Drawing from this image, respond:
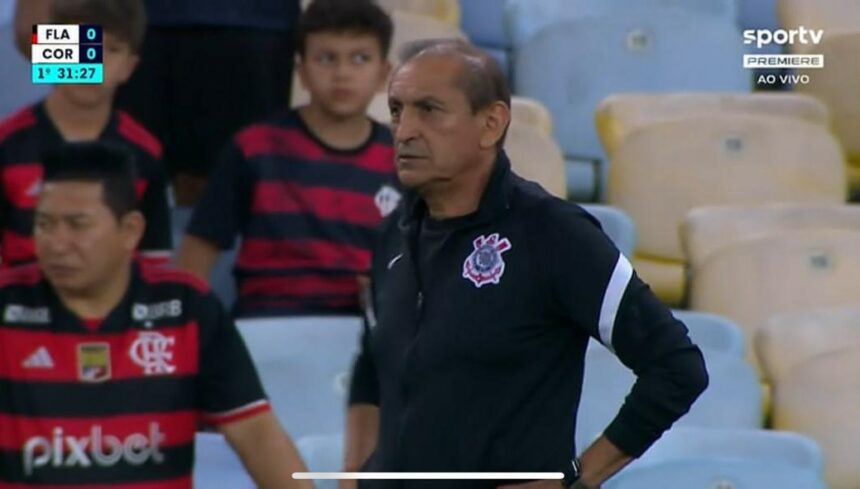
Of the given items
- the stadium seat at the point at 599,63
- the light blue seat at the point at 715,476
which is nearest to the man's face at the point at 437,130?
the light blue seat at the point at 715,476

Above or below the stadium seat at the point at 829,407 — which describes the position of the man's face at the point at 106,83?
above

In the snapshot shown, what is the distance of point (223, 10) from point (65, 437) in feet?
2.69

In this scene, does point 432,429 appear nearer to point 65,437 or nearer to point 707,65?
point 65,437

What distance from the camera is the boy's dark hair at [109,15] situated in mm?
2002

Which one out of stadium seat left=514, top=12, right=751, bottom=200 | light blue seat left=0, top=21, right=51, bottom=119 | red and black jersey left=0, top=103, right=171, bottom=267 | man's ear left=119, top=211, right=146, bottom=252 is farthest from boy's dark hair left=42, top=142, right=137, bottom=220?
stadium seat left=514, top=12, right=751, bottom=200

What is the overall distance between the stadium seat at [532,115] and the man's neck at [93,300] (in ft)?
3.36

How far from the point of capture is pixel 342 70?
2.31 metres

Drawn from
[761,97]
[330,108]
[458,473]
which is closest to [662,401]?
[458,473]

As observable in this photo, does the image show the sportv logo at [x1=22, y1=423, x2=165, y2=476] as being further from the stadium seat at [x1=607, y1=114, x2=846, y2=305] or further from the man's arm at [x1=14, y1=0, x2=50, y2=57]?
the stadium seat at [x1=607, y1=114, x2=846, y2=305]

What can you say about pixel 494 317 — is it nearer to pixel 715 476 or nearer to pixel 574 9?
pixel 715 476

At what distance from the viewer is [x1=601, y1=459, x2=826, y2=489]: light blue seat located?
183 centimetres

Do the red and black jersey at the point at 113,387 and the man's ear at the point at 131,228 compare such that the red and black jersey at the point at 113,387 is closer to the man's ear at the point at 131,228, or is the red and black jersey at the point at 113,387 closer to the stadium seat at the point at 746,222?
the man's ear at the point at 131,228

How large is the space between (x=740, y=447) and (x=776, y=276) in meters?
0.56

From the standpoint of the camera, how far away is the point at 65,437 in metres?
1.70
